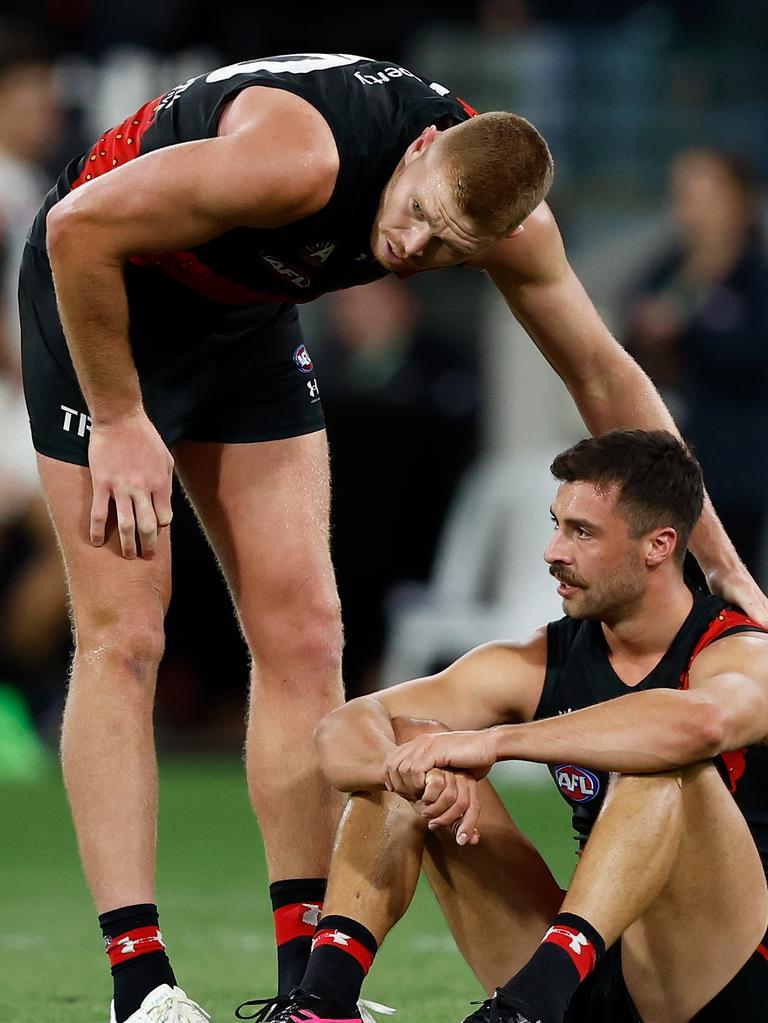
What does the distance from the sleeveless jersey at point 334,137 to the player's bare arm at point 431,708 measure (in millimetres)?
793

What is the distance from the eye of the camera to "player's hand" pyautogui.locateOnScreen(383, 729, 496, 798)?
3.23 m

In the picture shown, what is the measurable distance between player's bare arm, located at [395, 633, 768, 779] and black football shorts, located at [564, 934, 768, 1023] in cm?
40

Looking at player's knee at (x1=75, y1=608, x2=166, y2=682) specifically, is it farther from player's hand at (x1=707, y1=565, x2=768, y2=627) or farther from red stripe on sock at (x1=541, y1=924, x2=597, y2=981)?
player's hand at (x1=707, y1=565, x2=768, y2=627)

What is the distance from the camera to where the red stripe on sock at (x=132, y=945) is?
344 cm

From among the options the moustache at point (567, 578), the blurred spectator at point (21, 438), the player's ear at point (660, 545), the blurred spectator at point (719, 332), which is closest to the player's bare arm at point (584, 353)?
the player's ear at point (660, 545)

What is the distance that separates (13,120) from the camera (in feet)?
29.3

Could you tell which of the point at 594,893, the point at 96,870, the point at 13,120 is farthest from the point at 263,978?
the point at 13,120

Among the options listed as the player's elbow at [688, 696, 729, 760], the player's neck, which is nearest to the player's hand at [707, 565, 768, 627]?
the player's neck

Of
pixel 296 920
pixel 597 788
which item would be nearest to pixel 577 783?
pixel 597 788

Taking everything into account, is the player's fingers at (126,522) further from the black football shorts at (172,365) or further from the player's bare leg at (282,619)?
the player's bare leg at (282,619)

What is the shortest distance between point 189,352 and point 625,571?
3.22 ft

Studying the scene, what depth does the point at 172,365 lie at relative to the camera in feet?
12.1

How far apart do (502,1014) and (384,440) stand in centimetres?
619

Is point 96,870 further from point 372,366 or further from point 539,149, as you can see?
point 372,366
